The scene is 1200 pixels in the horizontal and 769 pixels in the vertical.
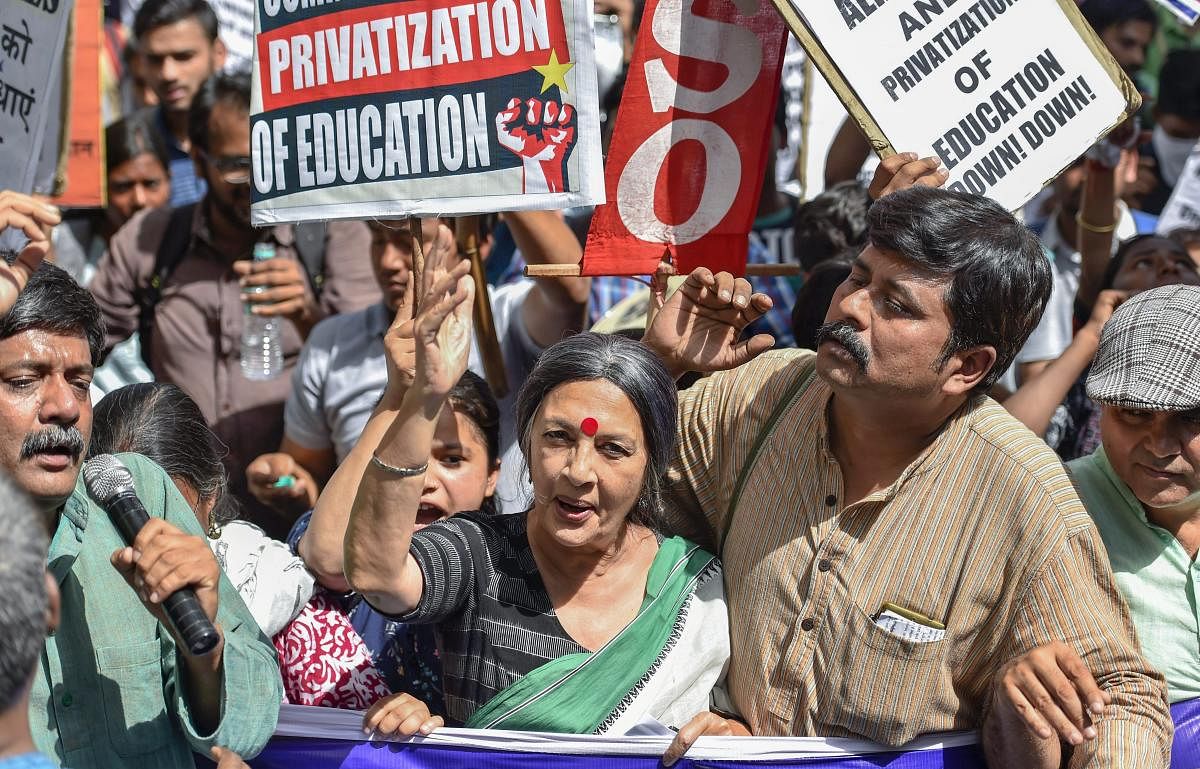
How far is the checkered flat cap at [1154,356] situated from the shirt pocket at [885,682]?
761 millimetres

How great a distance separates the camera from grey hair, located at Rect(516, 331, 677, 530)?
3328 millimetres

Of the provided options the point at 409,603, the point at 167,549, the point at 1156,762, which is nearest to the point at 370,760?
the point at 409,603

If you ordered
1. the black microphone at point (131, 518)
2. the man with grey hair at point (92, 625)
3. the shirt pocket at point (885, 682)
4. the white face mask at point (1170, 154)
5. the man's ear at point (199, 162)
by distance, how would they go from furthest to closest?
the white face mask at point (1170, 154), the man's ear at point (199, 162), the shirt pocket at point (885, 682), the man with grey hair at point (92, 625), the black microphone at point (131, 518)

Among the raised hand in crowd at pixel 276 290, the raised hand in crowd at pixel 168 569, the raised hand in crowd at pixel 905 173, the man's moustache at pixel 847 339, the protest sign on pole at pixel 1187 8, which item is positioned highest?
the protest sign on pole at pixel 1187 8

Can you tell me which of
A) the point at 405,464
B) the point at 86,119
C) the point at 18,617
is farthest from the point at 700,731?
the point at 86,119

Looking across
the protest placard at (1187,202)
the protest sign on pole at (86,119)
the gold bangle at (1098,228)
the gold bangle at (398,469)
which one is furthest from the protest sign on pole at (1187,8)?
the protest sign on pole at (86,119)

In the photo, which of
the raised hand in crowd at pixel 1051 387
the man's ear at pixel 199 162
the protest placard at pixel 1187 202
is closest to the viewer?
the raised hand in crowd at pixel 1051 387

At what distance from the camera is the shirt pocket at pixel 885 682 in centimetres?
315

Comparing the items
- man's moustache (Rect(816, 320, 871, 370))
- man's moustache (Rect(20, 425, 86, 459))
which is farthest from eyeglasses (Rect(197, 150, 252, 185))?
man's moustache (Rect(816, 320, 871, 370))

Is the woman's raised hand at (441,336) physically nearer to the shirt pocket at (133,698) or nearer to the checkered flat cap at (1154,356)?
the shirt pocket at (133,698)

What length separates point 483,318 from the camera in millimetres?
4391

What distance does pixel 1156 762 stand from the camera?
3.03m

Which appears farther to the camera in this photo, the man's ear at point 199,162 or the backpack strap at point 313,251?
the man's ear at point 199,162

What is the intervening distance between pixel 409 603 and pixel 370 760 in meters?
0.48
